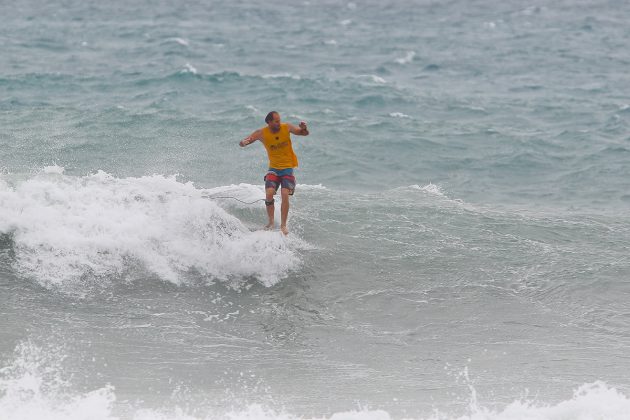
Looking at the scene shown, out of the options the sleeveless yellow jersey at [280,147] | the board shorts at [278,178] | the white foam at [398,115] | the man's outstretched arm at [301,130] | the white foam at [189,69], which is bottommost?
the white foam at [398,115]

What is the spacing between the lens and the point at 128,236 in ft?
37.2

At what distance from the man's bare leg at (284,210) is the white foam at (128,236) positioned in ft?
0.60

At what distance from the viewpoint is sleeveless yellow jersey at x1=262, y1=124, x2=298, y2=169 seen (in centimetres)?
1138

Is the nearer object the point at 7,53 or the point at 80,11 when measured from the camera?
the point at 7,53

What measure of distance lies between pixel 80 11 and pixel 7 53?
14217 mm

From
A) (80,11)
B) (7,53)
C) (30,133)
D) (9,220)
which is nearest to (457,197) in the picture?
(9,220)

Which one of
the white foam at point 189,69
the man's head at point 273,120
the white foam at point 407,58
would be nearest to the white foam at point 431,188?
the man's head at point 273,120

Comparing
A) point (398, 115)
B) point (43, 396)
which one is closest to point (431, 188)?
point (398, 115)

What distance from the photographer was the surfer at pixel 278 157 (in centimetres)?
1131

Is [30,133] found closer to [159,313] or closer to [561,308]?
[159,313]

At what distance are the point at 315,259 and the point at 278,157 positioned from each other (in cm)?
153

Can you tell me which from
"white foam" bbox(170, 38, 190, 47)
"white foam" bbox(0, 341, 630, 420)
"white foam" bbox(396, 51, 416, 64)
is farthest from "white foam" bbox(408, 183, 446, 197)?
"white foam" bbox(170, 38, 190, 47)

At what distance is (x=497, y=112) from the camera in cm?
2386

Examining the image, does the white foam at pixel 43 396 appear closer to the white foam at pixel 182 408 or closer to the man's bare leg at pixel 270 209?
the white foam at pixel 182 408
